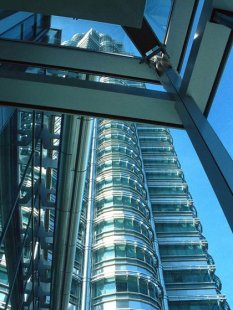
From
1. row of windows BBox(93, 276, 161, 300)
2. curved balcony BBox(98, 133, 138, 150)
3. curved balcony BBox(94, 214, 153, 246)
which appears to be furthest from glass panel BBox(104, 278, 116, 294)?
curved balcony BBox(98, 133, 138, 150)

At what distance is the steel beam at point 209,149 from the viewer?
1869 millimetres

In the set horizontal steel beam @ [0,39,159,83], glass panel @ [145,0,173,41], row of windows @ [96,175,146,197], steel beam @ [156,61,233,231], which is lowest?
steel beam @ [156,61,233,231]

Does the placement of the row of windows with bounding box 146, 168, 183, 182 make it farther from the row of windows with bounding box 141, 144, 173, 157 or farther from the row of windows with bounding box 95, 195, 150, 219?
the row of windows with bounding box 95, 195, 150, 219

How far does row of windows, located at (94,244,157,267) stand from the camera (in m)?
25.8

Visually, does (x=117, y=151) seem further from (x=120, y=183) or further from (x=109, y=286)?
(x=109, y=286)

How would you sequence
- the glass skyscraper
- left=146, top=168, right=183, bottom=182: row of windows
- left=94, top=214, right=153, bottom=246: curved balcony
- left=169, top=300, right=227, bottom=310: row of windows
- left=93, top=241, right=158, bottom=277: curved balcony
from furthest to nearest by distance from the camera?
1. left=146, top=168, right=183, bottom=182: row of windows
2. left=169, top=300, right=227, bottom=310: row of windows
3. left=94, top=214, right=153, bottom=246: curved balcony
4. left=93, top=241, right=158, bottom=277: curved balcony
5. the glass skyscraper

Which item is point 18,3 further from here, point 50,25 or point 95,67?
point 50,25

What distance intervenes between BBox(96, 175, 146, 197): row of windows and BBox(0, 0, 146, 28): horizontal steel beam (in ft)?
94.1

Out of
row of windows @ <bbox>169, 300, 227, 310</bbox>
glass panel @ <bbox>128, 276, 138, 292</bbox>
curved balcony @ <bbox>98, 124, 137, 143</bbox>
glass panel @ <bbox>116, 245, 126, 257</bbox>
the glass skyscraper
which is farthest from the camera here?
curved balcony @ <bbox>98, 124, 137, 143</bbox>

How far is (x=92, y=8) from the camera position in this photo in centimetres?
347

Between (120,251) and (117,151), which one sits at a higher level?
(117,151)

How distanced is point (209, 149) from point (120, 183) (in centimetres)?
3028

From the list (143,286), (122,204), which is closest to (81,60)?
(143,286)

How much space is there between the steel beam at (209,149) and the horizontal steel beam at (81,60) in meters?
0.70
